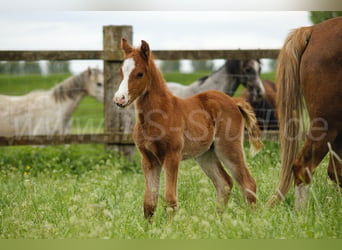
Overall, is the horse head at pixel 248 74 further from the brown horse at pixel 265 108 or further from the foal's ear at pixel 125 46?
the foal's ear at pixel 125 46

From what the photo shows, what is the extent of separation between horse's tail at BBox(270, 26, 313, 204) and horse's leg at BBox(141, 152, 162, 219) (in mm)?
914

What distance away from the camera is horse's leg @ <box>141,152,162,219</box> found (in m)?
3.40

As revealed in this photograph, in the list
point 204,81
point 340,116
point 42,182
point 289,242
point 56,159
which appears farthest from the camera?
point 204,81

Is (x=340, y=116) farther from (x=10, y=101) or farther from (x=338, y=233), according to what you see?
(x=10, y=101)

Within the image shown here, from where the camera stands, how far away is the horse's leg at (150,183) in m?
3.40

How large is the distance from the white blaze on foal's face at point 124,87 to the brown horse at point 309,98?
121cm

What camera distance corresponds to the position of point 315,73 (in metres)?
3.50

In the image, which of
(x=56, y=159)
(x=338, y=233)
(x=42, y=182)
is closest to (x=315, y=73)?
(x=338, y=233)

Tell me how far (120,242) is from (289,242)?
952mm

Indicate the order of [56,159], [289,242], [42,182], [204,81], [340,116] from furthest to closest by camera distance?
[204,81], [56,159], [42,182], [340,116], [289,242]

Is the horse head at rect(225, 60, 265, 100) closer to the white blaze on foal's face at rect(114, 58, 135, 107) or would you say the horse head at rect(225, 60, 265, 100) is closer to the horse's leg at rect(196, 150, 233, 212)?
the horse's leg at rect(196, 150, 233, 212)

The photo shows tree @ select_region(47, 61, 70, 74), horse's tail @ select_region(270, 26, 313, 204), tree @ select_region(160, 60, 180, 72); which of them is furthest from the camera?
tree @ select_region(47, 61, 70, 74)

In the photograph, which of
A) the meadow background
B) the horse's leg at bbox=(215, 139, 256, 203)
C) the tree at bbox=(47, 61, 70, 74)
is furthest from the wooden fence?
the tree at bbox=(47, 61, 70, 74)

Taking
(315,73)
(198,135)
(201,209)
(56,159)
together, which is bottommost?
(56,159)
